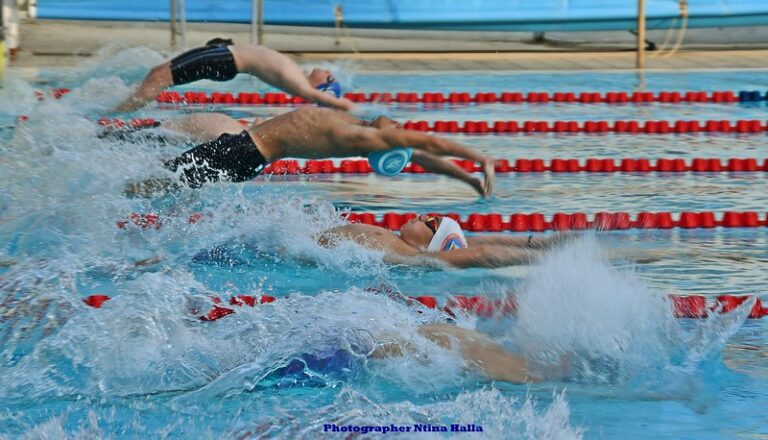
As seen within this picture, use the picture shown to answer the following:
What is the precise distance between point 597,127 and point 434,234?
3.14 metres

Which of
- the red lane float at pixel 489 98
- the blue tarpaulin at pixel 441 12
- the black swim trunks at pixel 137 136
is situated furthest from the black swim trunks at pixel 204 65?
the blue tarpaulin at pixel 441 12

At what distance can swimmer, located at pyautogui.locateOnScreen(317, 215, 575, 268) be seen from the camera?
13.1ft

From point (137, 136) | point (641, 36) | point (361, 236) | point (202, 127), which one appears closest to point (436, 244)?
point (361, 236)

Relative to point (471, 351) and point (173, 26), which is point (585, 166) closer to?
point (471, 351)

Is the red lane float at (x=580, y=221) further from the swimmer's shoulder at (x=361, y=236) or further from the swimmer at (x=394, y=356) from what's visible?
the swimmer at (x=394, y=356)

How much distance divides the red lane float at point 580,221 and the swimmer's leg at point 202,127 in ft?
2.44

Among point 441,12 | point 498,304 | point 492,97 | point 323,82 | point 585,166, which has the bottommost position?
point 498,304

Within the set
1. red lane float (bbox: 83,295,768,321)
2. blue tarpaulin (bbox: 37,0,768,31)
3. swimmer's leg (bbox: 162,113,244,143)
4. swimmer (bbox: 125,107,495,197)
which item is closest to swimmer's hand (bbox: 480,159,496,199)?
swimmer (bbox: 125,107,495,197)

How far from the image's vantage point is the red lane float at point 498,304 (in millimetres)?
3510

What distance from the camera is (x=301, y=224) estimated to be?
14.2ft

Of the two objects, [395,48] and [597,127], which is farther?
[395,48]

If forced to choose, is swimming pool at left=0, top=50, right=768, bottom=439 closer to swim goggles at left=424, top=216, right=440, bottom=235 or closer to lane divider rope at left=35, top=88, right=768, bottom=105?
swim goggles at left=424, top=216, right=440, bottom=235

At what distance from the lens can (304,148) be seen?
4426mm

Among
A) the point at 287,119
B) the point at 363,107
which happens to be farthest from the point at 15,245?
the point at 363,107
